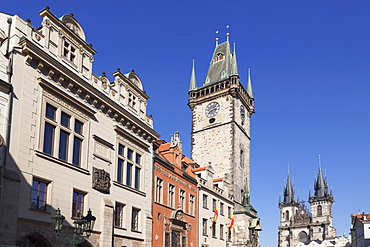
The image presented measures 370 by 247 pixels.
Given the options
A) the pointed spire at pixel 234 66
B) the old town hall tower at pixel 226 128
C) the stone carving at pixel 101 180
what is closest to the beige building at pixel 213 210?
the old town hall tower at pixel 226 128

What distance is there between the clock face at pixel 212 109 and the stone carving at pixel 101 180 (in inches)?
1325

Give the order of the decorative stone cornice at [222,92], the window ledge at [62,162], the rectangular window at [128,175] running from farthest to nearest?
1. the decorative stone cornice at [222,92]
2. the rectangular window at [128,175]
3. the window ledge at [62,162]

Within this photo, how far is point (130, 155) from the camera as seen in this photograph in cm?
2648

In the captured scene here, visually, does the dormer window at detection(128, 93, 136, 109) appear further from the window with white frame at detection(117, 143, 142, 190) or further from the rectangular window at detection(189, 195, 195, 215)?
the rectangular window at detection(189, 195, 195, 215)

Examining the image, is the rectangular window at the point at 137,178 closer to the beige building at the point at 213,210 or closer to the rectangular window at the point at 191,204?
the rectangular window at the point at 191,204

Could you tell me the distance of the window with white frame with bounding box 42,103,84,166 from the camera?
19094 millimetres

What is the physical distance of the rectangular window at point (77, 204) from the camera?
66.3ft

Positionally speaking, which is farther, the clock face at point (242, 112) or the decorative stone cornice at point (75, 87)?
the clock face at point (242, 112)

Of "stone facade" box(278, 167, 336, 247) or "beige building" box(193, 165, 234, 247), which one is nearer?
"beige building" box(193, 165, 234, 247)

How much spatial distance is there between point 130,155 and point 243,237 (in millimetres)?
23381

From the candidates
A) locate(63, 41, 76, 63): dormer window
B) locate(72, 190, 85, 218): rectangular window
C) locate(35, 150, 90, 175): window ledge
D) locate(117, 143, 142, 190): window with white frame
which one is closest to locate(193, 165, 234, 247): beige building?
locate(117, 143, 142, 190): window with white frame

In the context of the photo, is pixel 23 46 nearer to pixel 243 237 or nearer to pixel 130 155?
pixel 130 155

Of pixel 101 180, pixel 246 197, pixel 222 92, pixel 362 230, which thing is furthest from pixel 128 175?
pixel 362 230

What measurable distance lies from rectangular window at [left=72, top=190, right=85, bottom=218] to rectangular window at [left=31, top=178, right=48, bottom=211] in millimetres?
2175
